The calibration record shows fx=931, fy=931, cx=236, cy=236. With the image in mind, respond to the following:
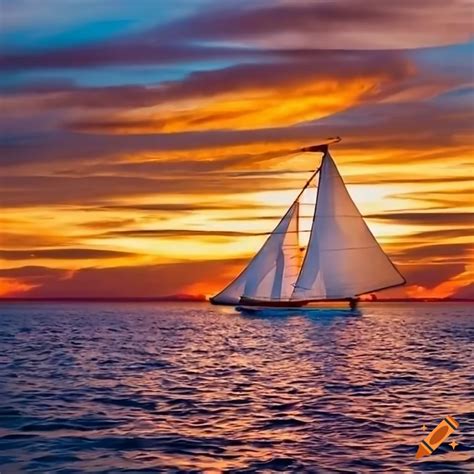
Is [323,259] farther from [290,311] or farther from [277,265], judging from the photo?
[290,311]

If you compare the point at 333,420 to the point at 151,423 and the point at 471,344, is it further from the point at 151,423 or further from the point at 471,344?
the point at 471,344

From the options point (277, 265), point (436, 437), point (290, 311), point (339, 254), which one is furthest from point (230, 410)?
point (290, 311)

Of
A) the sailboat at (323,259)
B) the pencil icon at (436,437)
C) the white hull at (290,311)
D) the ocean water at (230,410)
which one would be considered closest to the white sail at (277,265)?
the sailboat at (323,259)

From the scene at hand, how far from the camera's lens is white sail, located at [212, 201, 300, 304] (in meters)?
88.6

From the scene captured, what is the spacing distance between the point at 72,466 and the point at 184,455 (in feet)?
6.88

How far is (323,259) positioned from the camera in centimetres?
8400

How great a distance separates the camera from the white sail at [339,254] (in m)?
81.8

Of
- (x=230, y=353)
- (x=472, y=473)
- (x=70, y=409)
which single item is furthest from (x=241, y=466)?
(x=230, y=353)

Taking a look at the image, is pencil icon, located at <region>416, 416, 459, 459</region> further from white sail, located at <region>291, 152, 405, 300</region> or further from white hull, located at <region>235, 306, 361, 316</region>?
white hull, located at <region>235, 306, 361, 316</region>

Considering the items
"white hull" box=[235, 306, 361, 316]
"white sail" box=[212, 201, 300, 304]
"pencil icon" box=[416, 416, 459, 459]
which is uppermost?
"white sail" box=[212, 201, 300, 304]

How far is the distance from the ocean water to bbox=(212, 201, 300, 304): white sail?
46.0m

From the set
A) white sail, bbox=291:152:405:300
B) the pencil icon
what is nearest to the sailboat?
white sail, bbox=291:152:405:300

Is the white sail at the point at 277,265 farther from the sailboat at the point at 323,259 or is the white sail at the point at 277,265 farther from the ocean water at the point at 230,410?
the ocean water at the point at 230,410

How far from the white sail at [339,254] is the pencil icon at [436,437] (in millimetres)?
61274
